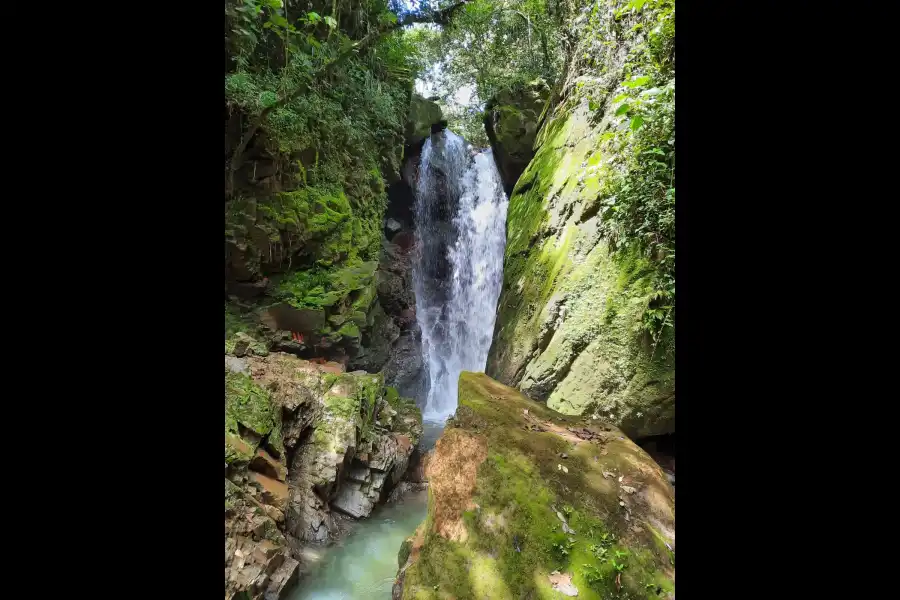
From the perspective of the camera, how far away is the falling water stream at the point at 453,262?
500 inches

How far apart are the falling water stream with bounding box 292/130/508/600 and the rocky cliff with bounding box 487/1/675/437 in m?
4.59

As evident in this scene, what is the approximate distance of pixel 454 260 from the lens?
14.3m

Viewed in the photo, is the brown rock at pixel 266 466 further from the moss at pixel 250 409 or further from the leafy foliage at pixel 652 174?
the leafy foliage at pixel 652 174

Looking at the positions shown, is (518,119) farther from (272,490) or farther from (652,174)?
(272,490)

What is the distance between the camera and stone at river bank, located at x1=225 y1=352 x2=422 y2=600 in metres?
4.20

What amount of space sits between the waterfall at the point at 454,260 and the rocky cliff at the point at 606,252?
212 inches

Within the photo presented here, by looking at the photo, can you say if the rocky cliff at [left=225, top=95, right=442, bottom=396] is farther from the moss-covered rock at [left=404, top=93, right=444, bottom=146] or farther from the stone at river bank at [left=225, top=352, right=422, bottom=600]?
the moss-covered rock at [left=404, top=93, right=444, bottom=146]

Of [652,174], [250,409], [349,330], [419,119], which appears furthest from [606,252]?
[419,119]

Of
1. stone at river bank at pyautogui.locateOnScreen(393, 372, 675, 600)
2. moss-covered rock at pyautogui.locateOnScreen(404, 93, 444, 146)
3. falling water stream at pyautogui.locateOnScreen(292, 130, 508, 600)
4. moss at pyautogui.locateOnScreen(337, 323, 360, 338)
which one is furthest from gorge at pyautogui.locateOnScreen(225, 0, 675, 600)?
moss-covered rock at pyautogui.locateOnScreen(404, 93, 444, 146)

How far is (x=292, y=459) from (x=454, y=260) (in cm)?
959

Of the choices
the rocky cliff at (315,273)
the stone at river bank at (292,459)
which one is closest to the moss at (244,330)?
the rocky cliff at (315,273)
